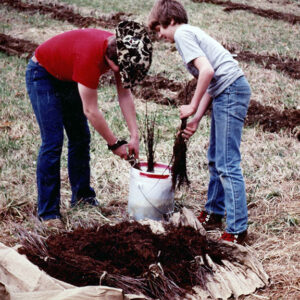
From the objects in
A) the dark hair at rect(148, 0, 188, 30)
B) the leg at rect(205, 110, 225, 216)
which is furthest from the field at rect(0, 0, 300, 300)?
the dark hair at rect(148, 0, 188, 30)

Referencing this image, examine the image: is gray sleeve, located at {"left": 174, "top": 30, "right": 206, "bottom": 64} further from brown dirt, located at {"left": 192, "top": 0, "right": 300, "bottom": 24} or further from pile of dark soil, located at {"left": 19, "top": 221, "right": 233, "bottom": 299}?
Answer: brown dirt, located at {"left": 192, "top": 0, "right": 300, "bottom": 24}

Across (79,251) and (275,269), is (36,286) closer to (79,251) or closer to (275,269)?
(79,251)

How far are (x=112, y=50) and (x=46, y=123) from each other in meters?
0.76

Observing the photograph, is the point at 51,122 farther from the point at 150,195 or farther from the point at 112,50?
the point at 150,195

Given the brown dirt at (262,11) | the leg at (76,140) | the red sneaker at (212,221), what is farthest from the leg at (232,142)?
the brown dirt at (262,11)

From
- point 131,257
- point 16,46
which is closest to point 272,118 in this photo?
point 131,257

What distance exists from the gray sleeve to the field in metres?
0.88

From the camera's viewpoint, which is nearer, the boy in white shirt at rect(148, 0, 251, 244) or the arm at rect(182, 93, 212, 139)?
the boy in white shirt at rect(148, 0, 251, 244)

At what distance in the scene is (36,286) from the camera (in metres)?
2.17

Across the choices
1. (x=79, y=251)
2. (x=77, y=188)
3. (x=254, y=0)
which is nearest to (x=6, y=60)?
(x=77, y=188)

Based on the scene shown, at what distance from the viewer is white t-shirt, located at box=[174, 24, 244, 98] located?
2.68 metres

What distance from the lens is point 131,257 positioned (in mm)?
2576

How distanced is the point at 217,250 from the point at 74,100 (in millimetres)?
1514

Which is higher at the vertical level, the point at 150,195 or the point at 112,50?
the point at 112,50
